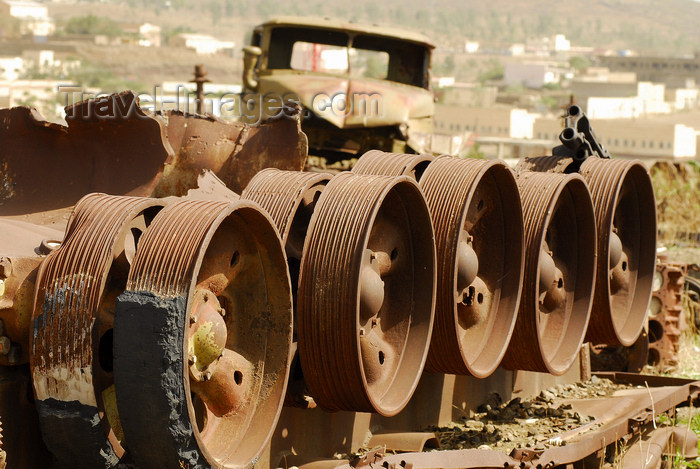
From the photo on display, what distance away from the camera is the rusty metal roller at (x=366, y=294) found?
4.35 meters

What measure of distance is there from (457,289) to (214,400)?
66.2 inches

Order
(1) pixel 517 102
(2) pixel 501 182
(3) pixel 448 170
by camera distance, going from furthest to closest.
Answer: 1. (1) pixel 517 102
2. (2) pixel 501 182
3. (3) pixel 448 170

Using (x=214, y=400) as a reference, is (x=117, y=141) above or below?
above

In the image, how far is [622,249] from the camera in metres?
7.45

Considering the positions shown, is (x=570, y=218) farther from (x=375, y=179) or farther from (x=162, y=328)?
(x=162, y=328)

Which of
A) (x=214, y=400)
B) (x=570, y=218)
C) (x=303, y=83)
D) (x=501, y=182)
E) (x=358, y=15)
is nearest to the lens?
(x=214, y=400)

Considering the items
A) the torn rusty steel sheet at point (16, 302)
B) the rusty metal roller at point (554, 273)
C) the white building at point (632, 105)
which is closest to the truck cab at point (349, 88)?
the rusty metal roller at point (554, 273)

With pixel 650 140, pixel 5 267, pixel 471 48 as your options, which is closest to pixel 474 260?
pixel 5 267

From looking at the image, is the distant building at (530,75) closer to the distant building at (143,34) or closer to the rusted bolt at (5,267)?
the distant building at (143,34)

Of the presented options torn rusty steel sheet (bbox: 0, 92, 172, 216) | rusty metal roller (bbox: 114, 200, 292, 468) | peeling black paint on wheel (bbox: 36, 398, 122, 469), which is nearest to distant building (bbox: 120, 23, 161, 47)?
torn rusty steel sheet (bbox: 0, 92, 172, 216)

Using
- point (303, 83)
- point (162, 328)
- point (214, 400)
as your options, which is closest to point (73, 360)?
point (162, 328)

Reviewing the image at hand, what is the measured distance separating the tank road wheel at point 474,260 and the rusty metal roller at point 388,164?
0.09m

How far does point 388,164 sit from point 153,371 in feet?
7.06

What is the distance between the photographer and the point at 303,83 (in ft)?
32.9
